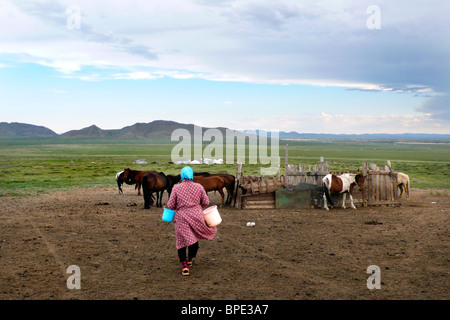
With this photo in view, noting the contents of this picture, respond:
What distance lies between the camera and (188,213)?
7441 millimetres

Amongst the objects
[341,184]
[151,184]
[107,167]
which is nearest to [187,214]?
[151,184]

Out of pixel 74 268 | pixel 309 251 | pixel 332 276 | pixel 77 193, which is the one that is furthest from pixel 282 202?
pixel 77 193

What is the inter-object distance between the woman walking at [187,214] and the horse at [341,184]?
26.4ft

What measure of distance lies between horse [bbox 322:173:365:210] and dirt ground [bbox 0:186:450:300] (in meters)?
0.64

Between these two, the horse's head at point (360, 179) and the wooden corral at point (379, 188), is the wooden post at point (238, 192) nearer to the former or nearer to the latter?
the horse's head at point (360, 179)

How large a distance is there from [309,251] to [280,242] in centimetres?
102

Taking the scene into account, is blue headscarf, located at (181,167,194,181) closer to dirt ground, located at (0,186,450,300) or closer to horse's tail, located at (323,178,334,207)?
dirt ground, located at (0,186,450,300)

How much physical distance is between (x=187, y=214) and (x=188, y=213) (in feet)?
0.08

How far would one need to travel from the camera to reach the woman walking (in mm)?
Result: 7414

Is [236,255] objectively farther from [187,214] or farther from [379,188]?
[379,188]

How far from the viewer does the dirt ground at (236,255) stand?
22.2 feet

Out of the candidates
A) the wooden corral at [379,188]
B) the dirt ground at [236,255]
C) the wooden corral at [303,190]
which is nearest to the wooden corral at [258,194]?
the wooden corral at [303,190]

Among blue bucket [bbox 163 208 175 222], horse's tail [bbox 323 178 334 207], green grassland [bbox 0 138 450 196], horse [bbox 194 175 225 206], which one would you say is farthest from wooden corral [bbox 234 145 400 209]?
green grassland [bbox 0 138 450 196]
